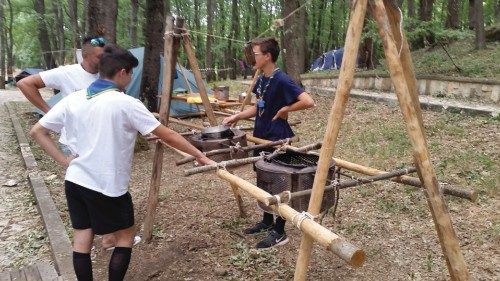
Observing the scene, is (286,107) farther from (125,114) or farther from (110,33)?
(110,33)

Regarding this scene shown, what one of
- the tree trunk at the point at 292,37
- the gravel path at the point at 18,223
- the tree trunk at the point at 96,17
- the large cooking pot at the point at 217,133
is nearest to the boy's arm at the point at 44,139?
the large cooking pot at the point at 217,133

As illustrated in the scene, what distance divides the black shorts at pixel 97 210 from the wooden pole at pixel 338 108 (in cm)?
132

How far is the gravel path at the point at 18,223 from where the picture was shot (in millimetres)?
4102

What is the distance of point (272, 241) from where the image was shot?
3.88 metres

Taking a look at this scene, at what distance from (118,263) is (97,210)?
44cm

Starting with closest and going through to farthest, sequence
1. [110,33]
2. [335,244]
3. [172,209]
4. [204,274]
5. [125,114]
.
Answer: [335,244] → [125,114] → [204,274] → [172,209] → [110,33]

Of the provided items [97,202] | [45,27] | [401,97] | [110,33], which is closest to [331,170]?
[401,97]

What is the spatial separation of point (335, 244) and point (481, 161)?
455 cm

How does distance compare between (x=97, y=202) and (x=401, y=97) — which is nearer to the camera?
(x=401, y=97)

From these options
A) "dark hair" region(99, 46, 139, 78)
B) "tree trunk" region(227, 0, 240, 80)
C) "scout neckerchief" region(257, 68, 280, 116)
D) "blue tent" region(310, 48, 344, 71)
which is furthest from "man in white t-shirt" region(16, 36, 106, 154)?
"tree trunk" region(227, 0, 240, 80)

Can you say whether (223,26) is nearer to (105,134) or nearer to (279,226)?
(279,226)

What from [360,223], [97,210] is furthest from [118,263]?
[360,223]

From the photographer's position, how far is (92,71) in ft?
12.6

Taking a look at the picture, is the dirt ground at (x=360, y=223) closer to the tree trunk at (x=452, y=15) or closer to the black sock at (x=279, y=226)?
the black sock at (x=279, y=226)
